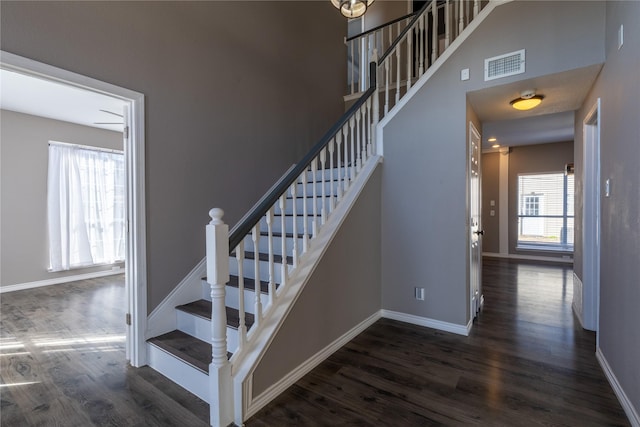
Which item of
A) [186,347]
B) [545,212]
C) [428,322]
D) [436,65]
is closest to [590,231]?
[428,322]

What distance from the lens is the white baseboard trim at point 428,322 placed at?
2812mm

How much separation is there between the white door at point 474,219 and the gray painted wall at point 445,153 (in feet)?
0.72

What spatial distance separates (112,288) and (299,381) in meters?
3.99

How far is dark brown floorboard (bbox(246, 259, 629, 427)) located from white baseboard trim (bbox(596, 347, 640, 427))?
0.04 metres

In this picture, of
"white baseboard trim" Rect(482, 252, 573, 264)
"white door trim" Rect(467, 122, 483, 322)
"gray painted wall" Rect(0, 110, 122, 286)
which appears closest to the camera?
"white door trim" Rect(467, 122, 483, 322)

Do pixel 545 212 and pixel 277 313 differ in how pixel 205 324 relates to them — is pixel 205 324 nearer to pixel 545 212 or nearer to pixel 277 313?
pixel 277 313

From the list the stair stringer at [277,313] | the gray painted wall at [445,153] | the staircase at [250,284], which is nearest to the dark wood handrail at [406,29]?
the staircase at [250,284]

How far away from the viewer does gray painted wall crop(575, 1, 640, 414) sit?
5.25 ft

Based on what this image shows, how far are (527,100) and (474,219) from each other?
4.08ft

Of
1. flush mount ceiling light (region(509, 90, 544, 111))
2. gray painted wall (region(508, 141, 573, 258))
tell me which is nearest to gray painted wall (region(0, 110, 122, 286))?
flush mount ceiling light (region(509, 90, 544, 111))

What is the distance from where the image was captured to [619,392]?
1818mm

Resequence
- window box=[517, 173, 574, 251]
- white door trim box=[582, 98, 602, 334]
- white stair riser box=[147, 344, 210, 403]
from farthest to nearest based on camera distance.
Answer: window box=[517, 173, 574, 251], white door trim box=[582, 98, 602, 334], white stair riser box=[147, 344, 210, 403]

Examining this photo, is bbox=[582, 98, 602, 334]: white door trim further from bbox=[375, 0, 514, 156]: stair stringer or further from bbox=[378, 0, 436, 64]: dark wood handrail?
bbox=[378, 0, 436, 64]: dark wood handrail

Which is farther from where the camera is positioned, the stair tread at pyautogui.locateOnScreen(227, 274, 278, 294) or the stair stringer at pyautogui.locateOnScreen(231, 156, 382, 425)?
the stair tread at pyautogui.locateOnScreen(227, 274, 278, 294)
